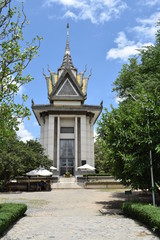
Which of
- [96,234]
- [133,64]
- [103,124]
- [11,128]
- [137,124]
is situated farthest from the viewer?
[133,64]

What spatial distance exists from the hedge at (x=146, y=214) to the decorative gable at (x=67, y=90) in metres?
33.4

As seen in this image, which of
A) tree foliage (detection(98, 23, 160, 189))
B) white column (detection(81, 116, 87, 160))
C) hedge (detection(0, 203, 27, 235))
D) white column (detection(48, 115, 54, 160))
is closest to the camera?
hedge (detection(0, 203, 27, 235))

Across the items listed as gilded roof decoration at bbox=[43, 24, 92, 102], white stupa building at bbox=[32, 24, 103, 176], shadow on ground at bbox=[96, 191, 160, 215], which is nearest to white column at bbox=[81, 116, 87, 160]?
white stupa building at bbox=[32, 24, 103, 176]

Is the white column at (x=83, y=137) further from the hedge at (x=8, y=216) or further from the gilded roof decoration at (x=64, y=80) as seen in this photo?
the hedge at (x=8, y=216)

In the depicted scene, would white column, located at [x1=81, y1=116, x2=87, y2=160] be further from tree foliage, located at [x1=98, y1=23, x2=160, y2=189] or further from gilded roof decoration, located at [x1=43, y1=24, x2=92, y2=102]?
tree foliage, located at [x1=98, y1=23, x2=160, y2=189]

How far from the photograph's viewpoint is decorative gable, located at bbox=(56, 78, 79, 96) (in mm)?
42781

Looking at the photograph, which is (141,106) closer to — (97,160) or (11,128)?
(11,128)

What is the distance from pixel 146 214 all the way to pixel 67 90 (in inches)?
1423

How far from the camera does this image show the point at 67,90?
4309cm

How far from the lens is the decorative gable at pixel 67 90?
140ft

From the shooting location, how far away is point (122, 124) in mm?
12367

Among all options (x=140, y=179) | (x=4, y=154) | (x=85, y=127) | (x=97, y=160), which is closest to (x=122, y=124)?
(x=140, y=179)

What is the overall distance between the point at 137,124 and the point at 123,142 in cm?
104

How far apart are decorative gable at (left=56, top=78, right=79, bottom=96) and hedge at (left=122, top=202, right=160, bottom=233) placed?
110 ft
